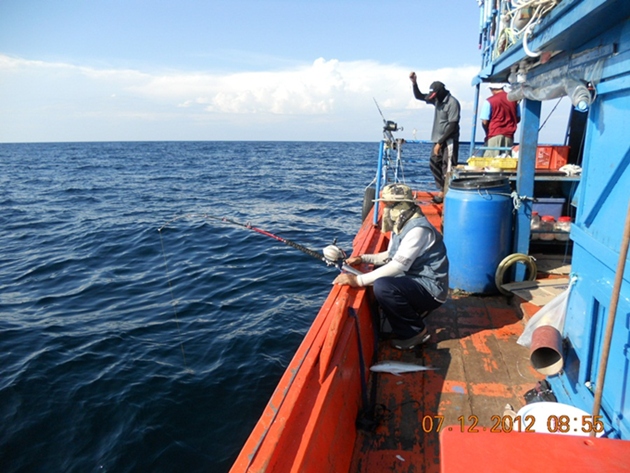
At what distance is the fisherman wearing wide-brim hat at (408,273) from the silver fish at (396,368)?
0.30 metres

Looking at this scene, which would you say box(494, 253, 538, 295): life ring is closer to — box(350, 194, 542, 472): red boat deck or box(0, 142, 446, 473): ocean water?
box(350, 194, 542, 472): red boat deck

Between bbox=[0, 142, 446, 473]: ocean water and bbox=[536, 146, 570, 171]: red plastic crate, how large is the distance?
7.03 feet

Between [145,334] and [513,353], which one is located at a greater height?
[513,353]

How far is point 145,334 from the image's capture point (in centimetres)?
651

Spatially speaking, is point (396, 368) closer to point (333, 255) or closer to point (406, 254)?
point (406, 254)

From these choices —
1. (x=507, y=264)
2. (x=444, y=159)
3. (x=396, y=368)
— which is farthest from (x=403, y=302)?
(x=444, y=159)

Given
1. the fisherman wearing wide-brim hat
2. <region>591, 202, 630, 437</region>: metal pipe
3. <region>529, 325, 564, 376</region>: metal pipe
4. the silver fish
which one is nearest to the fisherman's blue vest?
the fisherman wearing wide-brim hat

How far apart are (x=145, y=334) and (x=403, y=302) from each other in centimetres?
431

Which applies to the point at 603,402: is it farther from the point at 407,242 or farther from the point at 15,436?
the point at 15,436

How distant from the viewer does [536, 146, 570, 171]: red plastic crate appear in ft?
20.3

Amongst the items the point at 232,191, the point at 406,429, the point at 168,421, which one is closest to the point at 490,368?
the point at 406,429

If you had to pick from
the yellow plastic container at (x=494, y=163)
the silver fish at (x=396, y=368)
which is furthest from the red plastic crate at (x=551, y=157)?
the silver fish at (x=396, y=368)

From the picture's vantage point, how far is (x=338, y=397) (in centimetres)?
281

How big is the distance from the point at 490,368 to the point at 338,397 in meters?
1.72
